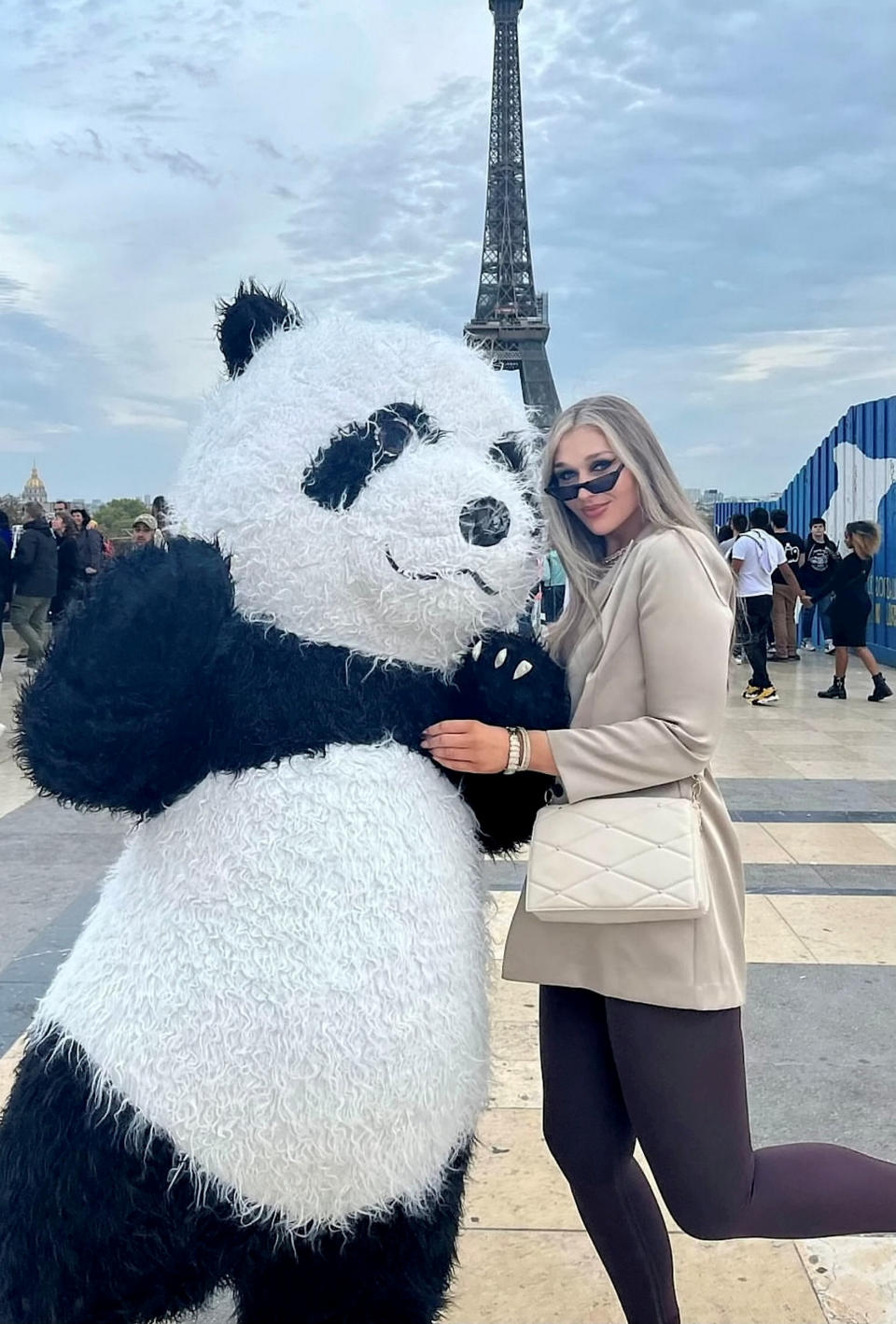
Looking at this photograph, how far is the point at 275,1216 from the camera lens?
1.37m

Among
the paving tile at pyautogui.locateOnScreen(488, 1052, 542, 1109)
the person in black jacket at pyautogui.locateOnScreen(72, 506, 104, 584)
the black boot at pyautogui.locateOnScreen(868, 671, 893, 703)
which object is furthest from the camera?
the person in black jacket at pyautogui.locateOnScreen(72, 506, 104, 584)

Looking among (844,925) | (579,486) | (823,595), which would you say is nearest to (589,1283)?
(579,486)

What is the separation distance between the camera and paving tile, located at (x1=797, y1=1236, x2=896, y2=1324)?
1811 mm

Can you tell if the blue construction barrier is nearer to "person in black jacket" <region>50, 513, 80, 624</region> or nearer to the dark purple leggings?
"person in black jacket" <region>50, 513, 80, 624</region>

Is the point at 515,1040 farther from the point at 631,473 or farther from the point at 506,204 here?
the point at 506,204

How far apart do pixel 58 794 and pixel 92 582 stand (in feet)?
0.85

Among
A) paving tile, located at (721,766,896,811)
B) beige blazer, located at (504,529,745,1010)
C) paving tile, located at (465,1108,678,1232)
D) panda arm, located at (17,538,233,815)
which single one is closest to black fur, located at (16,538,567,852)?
panda arm, located at (17,538,233,815)

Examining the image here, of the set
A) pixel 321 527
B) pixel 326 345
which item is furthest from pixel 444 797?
pixel 326 345

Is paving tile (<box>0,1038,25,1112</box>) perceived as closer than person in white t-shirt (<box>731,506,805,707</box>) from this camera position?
Yes

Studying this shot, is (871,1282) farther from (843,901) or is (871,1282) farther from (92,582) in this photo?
(843,901)

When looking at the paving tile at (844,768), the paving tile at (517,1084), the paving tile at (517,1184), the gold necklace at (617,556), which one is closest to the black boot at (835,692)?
the paving tile at (844,768)

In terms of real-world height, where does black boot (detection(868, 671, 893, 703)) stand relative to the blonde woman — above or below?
below

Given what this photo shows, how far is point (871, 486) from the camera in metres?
10.6

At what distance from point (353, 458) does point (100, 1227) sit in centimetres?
97
